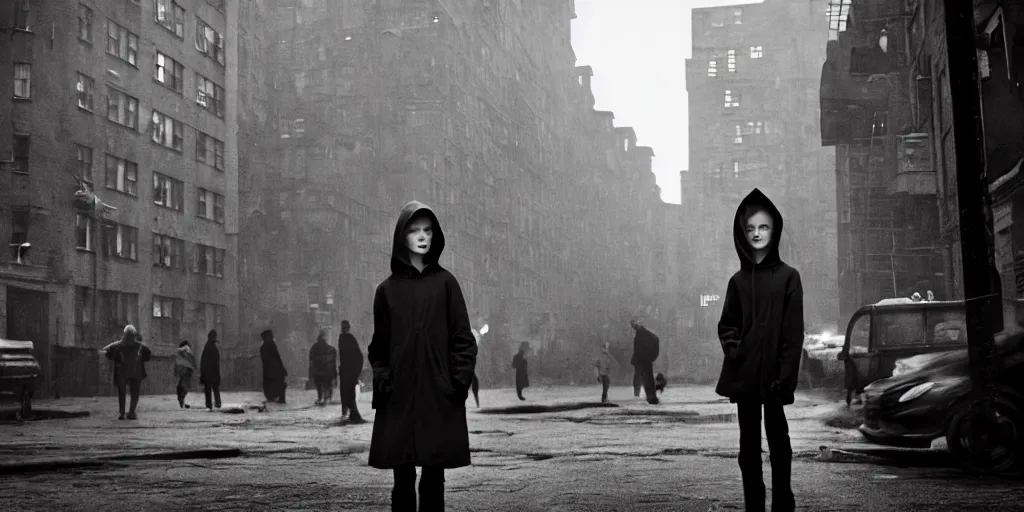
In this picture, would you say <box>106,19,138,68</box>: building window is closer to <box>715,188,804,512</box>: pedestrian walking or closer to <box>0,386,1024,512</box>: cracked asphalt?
<box>0,386,1024,512</box>: cracked asphalt

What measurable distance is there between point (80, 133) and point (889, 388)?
131 ft

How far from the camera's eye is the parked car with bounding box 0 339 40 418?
2238 cm

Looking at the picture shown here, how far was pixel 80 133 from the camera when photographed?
44.9 m

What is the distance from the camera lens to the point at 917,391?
10820 millimetres

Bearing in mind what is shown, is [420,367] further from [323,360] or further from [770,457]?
[323,360]

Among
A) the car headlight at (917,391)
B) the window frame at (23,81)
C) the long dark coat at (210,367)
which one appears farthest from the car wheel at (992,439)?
the window frame at (23,81)

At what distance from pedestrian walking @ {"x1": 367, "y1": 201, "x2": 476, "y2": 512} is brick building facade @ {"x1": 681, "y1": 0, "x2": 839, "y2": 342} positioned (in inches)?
4204

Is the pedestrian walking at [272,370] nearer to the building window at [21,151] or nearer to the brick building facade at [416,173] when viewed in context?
the building window at [21,151]

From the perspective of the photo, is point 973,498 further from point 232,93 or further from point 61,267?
point 232,93

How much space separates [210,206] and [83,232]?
11.6 m

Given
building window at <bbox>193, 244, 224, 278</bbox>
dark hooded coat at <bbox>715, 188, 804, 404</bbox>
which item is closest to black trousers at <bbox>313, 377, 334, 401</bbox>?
dark hooded coat at <bbox>715, 188, 804, 404</bbox>

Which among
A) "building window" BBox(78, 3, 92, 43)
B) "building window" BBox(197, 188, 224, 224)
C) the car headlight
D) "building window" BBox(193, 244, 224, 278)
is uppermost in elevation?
"building window" BBox(78, 3, 92, 43)

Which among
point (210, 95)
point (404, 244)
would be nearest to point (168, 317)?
point (210, 95)

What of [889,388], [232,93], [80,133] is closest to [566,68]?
[232,93]
